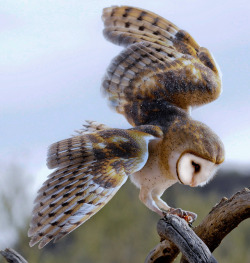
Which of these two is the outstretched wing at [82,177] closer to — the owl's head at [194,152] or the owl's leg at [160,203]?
the owl's head at [194,152]

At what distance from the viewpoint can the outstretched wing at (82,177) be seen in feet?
7.55

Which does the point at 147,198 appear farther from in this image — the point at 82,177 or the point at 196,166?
the point at 82,177

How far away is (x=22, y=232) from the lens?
318 inches

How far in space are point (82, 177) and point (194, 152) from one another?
1.81 ft

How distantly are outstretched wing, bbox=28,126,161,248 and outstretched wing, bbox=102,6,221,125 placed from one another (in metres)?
0.47

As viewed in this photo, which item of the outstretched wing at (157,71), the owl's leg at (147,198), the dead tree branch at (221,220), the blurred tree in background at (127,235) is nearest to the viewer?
the dead tree branch at (221,220)

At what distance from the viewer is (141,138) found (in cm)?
255

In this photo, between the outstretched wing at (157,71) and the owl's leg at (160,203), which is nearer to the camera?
the owl's leg at (160,203)

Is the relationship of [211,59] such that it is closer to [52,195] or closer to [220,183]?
[52,195]

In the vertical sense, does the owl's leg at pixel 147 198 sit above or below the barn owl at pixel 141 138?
below

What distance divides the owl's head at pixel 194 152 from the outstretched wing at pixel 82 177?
0.17m

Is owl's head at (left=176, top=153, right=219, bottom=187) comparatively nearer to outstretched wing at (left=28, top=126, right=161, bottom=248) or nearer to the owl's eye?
the owl's eye

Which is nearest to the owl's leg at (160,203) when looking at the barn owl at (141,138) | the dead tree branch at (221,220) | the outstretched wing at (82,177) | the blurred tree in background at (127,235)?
the barn owl at (141,138)

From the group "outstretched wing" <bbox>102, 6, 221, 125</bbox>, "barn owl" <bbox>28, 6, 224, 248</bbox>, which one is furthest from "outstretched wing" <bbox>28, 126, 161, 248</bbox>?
"outstretched wing" <bbox>102, 6, 221, 125</bbox>
